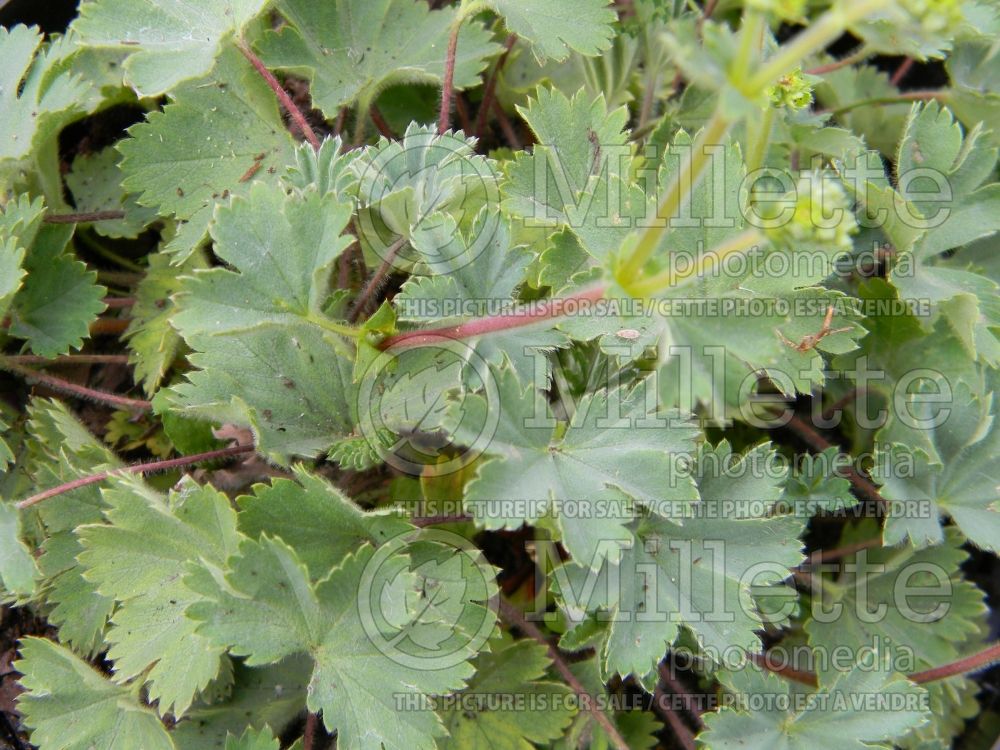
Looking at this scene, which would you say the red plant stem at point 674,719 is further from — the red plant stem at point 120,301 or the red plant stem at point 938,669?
the red plant stem at point 120,301

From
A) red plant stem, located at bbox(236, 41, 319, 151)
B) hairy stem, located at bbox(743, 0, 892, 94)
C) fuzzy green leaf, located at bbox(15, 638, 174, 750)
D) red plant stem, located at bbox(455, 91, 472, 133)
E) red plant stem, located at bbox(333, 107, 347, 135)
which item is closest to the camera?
hairy stem, located at bbox(743, 0, 892, 94)

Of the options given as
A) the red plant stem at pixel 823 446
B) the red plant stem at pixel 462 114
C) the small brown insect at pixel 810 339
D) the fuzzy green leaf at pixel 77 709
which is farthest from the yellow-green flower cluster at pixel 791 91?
the fuzzy green leaf at pixel 77 709

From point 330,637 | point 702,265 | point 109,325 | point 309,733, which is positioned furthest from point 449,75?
point 309,733

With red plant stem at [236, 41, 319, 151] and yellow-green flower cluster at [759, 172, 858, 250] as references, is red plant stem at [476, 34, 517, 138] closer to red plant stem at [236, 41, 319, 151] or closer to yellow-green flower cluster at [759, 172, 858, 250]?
red plant stem at [236, 41, 319, 151]

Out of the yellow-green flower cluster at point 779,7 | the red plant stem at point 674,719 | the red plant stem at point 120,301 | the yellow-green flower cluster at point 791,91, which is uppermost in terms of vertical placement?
the yellow-green flower cluster at point 779,7

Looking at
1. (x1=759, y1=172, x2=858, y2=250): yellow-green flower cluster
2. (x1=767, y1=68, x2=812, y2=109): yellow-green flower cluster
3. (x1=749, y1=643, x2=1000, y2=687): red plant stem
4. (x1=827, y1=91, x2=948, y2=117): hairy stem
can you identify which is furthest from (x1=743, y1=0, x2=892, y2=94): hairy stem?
(x1=827, y1=91, x2=948, y2=117): hairy stem

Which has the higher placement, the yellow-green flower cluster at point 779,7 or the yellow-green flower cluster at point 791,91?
the yellow-green flower cluster at point 779,7
